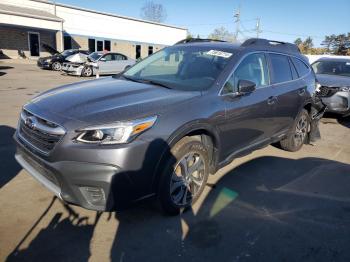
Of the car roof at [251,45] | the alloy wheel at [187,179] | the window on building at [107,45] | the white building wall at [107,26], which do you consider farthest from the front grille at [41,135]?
the window on building at [107,45]

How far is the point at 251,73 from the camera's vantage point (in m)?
4.44

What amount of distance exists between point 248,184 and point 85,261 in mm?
2481

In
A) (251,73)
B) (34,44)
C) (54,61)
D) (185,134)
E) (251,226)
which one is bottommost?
(251,226)

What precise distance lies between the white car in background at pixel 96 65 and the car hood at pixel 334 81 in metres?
12.3

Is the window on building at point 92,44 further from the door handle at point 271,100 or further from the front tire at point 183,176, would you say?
the front tire at point 183,176

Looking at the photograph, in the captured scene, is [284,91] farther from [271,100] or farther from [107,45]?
[107,45]

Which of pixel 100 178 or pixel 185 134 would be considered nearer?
pixel 100 178

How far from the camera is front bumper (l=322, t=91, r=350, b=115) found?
8.40 m

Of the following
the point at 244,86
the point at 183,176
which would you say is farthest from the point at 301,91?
the point at 183,176

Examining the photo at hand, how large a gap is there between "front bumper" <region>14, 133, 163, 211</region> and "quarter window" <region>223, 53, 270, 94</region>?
152 cm

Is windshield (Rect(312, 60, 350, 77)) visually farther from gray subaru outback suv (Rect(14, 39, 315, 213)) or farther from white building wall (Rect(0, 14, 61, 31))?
white building wall (Rect(0, 14, 61, 31))

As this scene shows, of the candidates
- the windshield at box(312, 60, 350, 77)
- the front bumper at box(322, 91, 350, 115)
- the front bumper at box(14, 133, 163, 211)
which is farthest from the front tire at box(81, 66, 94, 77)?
the front bumper at box(14, 133, 163, 211)

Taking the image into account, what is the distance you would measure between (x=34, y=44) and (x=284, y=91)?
30.7 metres

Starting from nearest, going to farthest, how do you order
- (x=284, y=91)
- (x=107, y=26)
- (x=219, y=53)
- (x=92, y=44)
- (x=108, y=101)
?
(x=108, y=101), (x=219, y=53), (x=284, y=91), (x=92, y=44), (x=107, y=26)
